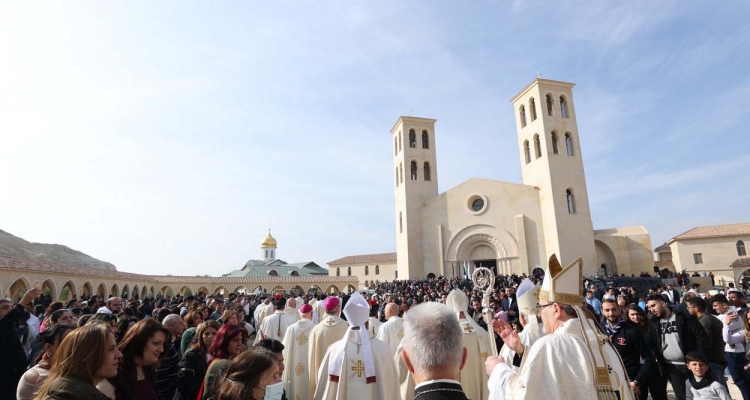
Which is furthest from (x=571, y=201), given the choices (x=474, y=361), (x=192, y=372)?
(x=192, y=372)

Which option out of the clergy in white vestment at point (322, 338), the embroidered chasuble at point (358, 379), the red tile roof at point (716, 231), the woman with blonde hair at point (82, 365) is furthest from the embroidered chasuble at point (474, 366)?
the red tile roof at point (716, 231)

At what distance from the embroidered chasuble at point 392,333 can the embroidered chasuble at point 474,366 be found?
1.11 metres

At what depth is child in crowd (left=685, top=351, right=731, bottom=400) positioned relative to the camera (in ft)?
13.6

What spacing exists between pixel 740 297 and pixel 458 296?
4766 mm

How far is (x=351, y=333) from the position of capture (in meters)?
4.05

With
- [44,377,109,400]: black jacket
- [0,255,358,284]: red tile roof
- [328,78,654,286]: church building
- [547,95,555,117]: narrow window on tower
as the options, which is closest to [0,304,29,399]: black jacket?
[44,377,109,400]: black jacket

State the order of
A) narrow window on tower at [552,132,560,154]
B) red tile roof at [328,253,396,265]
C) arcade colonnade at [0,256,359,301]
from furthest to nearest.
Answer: red tile roof at [328,253,396,265] < narrow window on tower at [552,132,560,154] < arcade colonnade at [0,256,359,301]

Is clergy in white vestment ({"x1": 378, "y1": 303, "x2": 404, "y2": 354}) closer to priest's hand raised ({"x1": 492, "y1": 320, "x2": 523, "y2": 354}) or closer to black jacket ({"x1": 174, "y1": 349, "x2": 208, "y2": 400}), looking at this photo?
black jacket ({"x1": 174, "y1": 349, "x2": 208, "y2": 400})

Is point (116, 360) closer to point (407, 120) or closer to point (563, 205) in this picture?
point (563, 205)

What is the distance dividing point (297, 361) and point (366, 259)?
4833 centimetres

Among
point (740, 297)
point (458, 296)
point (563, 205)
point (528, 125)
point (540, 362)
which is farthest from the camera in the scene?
point (528, 125)

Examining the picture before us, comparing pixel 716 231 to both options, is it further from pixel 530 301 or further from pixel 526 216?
pixel 530 301

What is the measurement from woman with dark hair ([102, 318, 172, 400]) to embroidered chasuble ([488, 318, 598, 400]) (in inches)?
93.4

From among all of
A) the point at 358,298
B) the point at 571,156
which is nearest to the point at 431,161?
the point at 571,156
